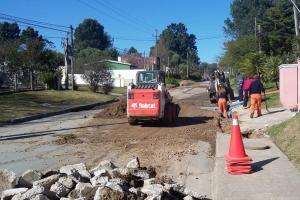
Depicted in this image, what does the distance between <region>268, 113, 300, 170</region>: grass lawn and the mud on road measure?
5.54ft

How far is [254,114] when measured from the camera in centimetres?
2211

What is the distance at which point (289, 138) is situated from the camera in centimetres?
1334

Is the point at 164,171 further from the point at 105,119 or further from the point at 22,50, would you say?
the point at 22,50

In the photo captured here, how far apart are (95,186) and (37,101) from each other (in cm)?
2990

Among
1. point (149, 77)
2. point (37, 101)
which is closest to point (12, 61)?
point (37, 101)

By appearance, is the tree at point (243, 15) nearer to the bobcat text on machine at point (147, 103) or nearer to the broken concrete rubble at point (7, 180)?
the bobcat text on machine at point (147, 103)

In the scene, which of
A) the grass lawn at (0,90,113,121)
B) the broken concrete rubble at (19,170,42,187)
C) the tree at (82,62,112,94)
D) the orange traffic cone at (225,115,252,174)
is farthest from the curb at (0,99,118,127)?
the broken concrete rubble at (19,170,42,187)

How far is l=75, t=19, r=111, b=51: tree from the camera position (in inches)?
6289

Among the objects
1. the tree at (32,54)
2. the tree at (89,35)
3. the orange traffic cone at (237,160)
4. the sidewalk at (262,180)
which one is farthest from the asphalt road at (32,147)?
the tree at (89,35)

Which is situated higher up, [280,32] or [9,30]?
[9,30]

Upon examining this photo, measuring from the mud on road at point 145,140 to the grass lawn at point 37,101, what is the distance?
6590 millimetres

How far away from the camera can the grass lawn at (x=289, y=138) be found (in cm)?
1165

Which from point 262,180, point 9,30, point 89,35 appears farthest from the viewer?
point 89,35

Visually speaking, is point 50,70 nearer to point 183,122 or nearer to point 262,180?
point 183,122
